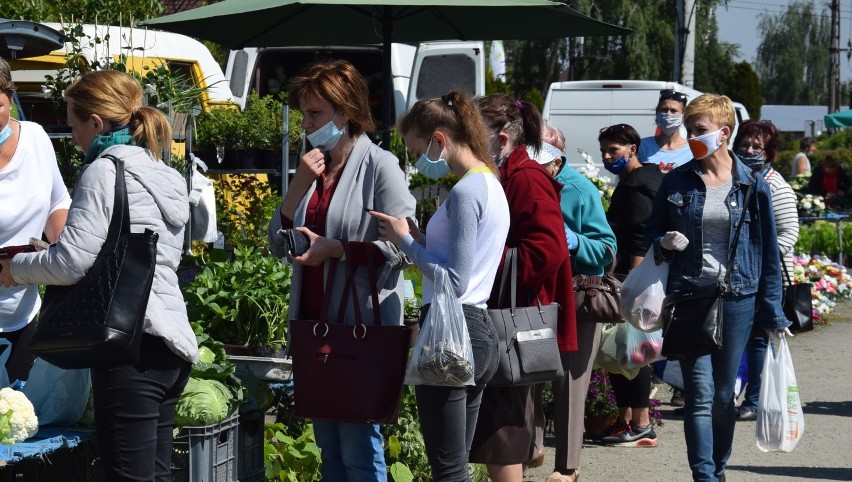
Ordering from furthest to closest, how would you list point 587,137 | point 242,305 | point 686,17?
point 686,17
point 587,137
point 242,305

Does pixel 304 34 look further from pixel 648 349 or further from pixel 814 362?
pixel 814 362

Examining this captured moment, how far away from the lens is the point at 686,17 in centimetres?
2134

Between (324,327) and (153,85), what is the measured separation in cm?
271

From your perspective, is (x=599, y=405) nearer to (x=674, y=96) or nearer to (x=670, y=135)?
(x=670, y=135)

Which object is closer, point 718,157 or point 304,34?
point 718,157

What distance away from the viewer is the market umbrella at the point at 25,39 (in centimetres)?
641

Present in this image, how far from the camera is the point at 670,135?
7699 mm

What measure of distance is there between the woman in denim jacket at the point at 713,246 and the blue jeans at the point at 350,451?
1567 millimetres

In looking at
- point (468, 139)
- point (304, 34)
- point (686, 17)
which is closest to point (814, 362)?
point (304, 34)

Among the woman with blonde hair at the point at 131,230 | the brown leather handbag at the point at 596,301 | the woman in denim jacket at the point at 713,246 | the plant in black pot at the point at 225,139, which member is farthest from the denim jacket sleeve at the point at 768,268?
the plant in black pot at the point at 225,139

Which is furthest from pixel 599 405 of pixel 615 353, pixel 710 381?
pixel 710 381

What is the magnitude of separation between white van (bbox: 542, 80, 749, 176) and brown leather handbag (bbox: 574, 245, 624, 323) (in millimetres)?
9947

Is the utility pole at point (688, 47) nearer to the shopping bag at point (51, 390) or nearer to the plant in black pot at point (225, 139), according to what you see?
the plant in black pot at point (225, 139)

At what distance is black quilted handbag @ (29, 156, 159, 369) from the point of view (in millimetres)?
3721
